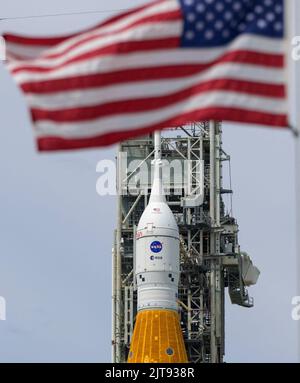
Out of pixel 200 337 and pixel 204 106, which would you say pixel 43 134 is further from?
pixel 200 337

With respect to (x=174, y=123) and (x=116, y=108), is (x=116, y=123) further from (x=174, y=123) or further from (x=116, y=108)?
(x=174, y=123)

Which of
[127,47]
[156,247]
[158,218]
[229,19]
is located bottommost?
[127,47]

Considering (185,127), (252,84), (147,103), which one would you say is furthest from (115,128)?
(185,127)

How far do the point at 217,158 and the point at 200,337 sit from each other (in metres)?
14.2

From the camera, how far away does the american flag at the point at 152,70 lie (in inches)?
1073

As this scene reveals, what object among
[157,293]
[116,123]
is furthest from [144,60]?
[157,293]

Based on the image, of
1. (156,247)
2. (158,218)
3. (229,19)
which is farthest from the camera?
(158,218)

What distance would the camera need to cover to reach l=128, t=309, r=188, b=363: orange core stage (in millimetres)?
92438

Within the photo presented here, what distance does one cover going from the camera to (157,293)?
92938 millimetres

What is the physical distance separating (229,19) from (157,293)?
66.1 meters

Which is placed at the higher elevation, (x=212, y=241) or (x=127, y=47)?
(x=212, y=241)

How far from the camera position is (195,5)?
27.5 m

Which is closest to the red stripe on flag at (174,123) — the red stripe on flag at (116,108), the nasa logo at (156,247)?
the red stripe on flag at (116,108)
